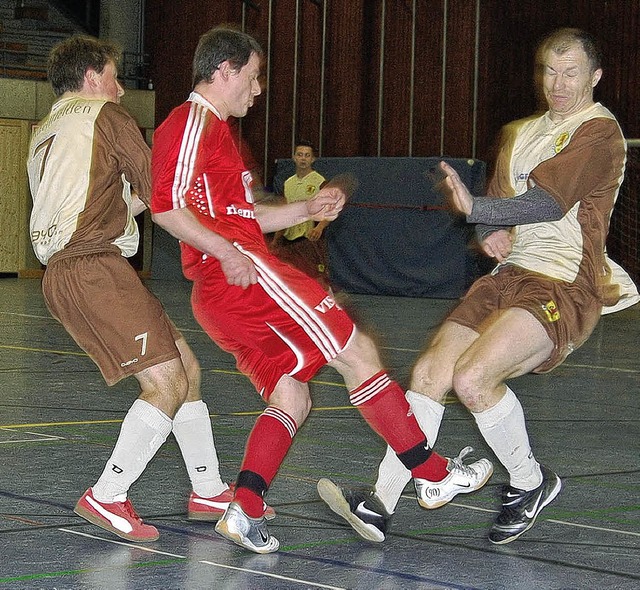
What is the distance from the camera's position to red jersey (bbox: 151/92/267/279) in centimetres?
411

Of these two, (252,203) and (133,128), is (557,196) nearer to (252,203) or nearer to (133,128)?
(252,203)

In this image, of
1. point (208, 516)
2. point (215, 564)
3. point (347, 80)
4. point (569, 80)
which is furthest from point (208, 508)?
point (347, 80)

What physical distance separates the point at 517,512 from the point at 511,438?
0.26m

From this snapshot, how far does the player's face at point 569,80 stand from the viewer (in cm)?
450

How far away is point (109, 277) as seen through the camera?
443 cm

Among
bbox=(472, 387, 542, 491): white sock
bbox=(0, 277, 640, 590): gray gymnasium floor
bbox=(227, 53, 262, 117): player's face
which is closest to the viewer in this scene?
bbox=(0, 277, 640, 590): gray gymnasium floor

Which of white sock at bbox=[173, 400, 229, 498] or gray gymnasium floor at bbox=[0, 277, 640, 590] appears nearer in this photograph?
gray gymnasium floor at bbox=[0, 277, 640, 590]

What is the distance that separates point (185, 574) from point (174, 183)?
127 cm

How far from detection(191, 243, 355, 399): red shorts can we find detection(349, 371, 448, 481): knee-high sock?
188mm

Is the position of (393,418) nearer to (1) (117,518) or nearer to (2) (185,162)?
(1) (117,518)

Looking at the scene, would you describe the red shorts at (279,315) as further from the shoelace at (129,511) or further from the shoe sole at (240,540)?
the shoelace at (129,511)

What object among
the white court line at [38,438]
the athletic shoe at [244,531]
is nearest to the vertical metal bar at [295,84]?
the white court line at [38,438]

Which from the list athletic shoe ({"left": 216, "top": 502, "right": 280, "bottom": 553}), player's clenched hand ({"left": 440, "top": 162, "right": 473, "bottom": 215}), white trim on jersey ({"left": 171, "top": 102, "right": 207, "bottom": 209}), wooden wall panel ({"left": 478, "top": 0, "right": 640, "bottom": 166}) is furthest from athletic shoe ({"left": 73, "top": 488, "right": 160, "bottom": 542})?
wooden wall panel ({"left": 478, "top": 0, "right": 640, "bottom": 166})

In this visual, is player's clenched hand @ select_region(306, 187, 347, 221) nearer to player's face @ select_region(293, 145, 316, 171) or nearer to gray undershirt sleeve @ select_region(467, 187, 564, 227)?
gray undershirt sleeve @ select_region(467, 187, 564, 227)
